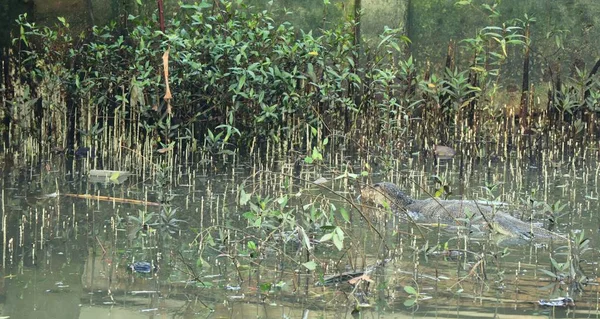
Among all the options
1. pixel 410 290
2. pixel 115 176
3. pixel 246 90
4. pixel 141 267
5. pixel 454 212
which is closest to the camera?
pixel 410 290

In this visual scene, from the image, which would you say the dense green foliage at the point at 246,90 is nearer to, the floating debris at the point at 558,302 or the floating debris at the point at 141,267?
the floating debris at the point at 141,267

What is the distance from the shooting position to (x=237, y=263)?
6.11 metres

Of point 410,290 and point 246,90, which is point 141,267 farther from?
point 246,90

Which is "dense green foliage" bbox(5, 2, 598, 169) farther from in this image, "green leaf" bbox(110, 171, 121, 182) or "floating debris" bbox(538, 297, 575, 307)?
"floating debris" bbox(538, 297, 575, 307)

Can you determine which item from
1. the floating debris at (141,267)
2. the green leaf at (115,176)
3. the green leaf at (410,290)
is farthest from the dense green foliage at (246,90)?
the green leaf at (410,290)

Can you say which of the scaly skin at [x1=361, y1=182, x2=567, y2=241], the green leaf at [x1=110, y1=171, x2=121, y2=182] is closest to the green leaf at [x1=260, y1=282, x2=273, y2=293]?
the scaly skin at [x1=361, y1=182, x2=567, y2=241]

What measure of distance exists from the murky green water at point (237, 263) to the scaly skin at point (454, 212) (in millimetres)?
177

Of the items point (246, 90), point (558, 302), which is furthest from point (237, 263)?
point (246, 90)

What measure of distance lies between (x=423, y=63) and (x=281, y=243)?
5.53m

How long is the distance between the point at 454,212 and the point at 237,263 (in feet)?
7.18

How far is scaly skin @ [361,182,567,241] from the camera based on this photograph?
706cm

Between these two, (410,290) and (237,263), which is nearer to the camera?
(410,290)

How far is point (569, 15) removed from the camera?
1157 cm

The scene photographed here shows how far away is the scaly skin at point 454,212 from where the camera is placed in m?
7.06
